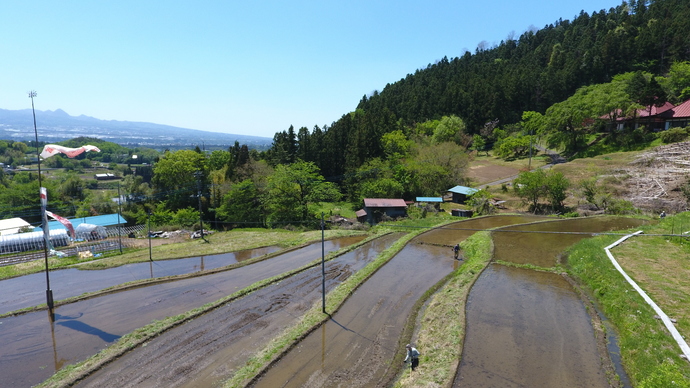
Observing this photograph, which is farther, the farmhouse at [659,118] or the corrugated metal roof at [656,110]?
the corrugated metal roof at [656,110]

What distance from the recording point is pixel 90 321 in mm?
14812

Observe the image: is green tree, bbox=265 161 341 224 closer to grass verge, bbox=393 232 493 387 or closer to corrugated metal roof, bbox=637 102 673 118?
grass verge, bbox=393 232 493 387

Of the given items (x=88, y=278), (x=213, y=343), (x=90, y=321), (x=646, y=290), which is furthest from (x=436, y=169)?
(x=90, y=321)

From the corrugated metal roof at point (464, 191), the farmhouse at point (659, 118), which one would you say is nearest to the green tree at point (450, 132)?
the corrugated metal roof at point (464, 191)

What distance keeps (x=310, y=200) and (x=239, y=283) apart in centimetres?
1876

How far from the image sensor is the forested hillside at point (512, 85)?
176ft

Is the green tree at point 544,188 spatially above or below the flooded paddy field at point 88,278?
above

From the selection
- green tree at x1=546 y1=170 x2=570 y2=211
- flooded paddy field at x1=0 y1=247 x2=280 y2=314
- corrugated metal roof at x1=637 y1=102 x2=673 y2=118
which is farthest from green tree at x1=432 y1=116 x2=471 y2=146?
flooded paddy field at x1=0 y1=247 x2=280 y2=314

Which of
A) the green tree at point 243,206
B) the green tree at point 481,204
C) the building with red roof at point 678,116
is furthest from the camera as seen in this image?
the building with red roof at point 678,116

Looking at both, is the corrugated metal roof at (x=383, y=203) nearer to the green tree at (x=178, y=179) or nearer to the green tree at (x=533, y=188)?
the green tree at (x=533, y=188)

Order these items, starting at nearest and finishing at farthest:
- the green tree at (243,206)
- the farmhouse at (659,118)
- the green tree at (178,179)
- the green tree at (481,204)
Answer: the green tree at (481,204) → the green tree at (243,206) → the farmhouse at (659,118) → the green tree at (178,179)

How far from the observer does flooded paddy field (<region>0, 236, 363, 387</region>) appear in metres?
12.0

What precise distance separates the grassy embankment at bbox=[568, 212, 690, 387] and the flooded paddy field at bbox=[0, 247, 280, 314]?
795 inches

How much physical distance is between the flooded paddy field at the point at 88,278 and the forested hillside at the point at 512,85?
1109 inches
